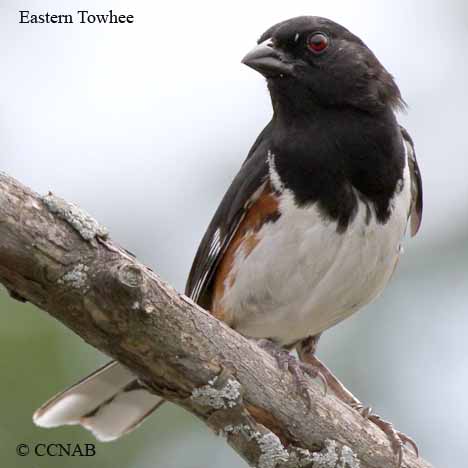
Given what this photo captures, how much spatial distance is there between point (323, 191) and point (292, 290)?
45 cm

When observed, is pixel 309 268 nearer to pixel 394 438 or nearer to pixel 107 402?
pixel 394 438

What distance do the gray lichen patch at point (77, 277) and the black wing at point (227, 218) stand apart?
140 cm

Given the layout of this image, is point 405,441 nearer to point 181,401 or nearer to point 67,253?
point 181,401

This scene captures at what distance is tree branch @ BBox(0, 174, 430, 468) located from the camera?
102 inches

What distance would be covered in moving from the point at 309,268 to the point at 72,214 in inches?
57.0

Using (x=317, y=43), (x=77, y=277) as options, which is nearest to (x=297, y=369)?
(x=77, y=277)

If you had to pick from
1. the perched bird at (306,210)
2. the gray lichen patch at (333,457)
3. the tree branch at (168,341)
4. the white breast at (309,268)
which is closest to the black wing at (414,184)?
the perched bird at (306,210)

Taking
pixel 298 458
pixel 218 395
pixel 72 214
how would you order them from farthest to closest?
pixel 298 458, pixel 218 395, pixel 72 214

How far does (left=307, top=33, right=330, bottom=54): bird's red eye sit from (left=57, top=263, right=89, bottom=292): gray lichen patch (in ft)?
5.65

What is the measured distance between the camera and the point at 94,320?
271 cm

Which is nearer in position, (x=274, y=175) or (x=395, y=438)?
(x=395, y=438)

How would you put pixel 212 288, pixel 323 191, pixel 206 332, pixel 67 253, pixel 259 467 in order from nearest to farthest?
pixel 67 253 < pixel 206 332 < pixel 259 467 < pixel 323 191 < pixel 212 288

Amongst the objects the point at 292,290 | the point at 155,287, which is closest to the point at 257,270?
the point at 292,290

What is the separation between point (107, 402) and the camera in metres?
4.14
